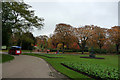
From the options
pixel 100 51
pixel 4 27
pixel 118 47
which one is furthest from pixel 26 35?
pixel 118 47

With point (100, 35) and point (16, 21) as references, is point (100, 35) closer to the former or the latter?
point (100, 35)

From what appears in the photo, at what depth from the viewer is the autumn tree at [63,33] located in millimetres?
31241

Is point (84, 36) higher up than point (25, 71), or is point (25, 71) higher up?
point (84, 36)

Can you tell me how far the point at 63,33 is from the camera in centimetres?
3209

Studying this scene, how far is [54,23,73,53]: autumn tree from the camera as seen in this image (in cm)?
3124

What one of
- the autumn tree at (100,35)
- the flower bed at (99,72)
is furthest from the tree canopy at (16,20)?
the autumn tree at (100,35)

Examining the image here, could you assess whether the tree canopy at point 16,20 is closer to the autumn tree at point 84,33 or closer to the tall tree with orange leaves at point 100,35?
the autumn tree at point 84,33

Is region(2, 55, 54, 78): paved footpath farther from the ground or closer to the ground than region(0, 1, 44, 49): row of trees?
closer to the ground

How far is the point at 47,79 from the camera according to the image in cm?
480

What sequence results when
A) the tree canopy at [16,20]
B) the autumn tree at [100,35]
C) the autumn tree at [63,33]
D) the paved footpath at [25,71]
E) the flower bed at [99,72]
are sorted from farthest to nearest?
the autumn tree at [100,35] < the autumn tree at [63,33] < the tree canopy at [16,20] < the paved footpath at [25,71] < the flower bed at [99,72]

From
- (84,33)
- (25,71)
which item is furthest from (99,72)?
(84,33)

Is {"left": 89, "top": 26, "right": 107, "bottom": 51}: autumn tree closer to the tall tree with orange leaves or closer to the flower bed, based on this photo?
the tall tree with orange leaves

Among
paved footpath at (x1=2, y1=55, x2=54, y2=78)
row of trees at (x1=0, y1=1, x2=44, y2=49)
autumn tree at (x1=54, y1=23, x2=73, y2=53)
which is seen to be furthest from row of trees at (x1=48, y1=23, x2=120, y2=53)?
paved footpath at (x1=2, y1=55, x2=54, y2=78)

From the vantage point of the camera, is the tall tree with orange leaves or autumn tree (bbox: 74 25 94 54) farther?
the tall tree with orange leaves
